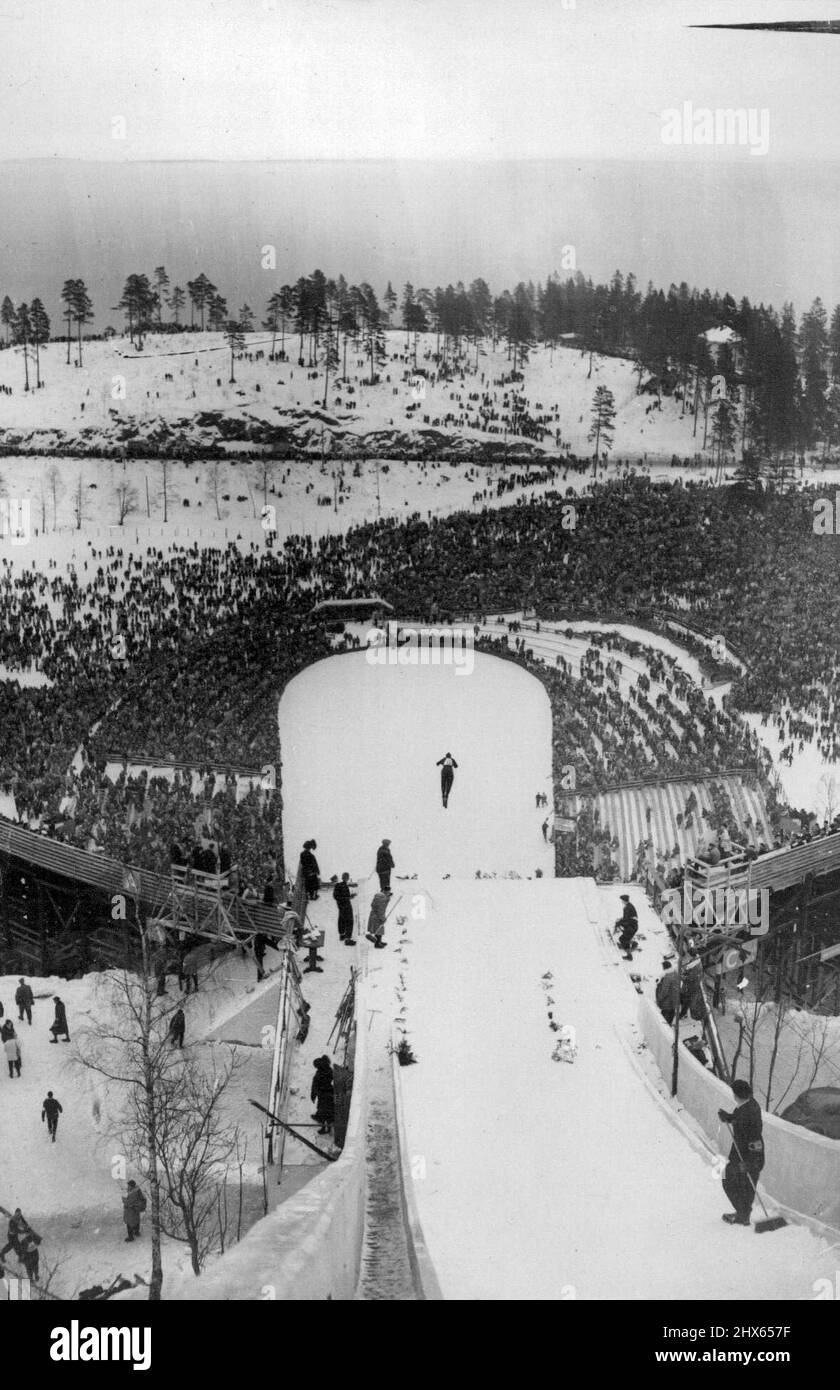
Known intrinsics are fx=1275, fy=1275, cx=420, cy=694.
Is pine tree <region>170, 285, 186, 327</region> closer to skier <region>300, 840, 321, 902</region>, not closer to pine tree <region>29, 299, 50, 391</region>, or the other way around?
pine tree <region>29, 299, 50, 391</region>

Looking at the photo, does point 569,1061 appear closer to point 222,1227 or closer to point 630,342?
point 222,1227

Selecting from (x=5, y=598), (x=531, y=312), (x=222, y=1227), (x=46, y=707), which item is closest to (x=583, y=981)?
(x=222, y=1227)

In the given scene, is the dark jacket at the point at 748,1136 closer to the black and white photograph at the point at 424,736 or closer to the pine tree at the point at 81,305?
the black and white photograph at the point at 424,736

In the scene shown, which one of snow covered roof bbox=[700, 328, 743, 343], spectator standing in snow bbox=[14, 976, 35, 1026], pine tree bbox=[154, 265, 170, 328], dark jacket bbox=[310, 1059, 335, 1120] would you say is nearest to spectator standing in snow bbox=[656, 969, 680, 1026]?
dark jacket bbox=[310, 1059, 335, 1120]

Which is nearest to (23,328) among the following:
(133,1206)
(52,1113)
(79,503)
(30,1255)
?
(79,503)

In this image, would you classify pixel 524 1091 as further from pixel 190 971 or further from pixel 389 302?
pixel 389 302

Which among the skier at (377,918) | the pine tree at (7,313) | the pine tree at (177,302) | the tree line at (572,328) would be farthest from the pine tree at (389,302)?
the skier at (377,918)
